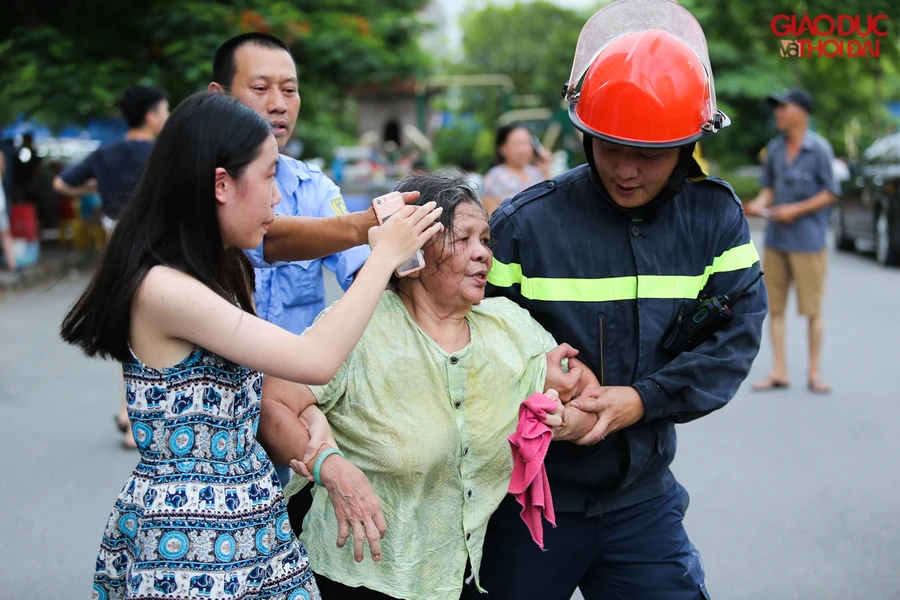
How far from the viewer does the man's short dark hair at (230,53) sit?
138 inches

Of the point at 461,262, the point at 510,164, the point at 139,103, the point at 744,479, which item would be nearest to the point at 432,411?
the point at 461,262

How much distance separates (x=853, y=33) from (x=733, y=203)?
404 cm

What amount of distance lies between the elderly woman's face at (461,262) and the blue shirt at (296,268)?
678mm

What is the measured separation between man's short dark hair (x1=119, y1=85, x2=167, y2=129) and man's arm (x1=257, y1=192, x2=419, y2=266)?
4424 mm

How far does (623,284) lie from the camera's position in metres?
2.88

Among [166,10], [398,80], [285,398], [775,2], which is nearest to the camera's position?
[285,398]

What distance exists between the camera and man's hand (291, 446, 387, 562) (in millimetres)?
2434

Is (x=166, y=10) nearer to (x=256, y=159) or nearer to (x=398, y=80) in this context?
(x=398, y=80)

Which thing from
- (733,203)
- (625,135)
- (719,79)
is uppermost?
(625,135)

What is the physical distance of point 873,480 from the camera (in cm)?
604

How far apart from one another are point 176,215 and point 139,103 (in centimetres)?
514

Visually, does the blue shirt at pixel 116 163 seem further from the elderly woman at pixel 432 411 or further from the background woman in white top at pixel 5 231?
the background woman in white top at pixel 5 231

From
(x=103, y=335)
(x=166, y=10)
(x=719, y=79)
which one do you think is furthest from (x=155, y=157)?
(x=719, y=79)

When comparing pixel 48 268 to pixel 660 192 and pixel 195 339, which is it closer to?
pixel 660 192
